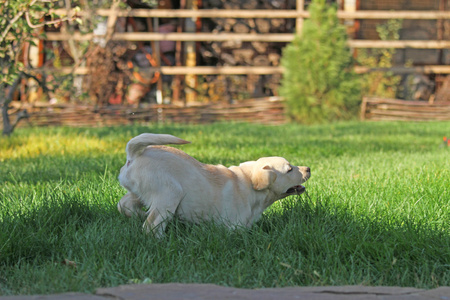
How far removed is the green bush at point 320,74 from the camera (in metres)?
11.5

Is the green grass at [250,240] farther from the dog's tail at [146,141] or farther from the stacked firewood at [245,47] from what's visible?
the stacked firewood at [245,47]

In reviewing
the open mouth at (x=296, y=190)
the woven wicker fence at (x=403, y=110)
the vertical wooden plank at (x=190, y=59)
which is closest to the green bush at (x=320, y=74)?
the woven wicker fence at (x=403, y=110)

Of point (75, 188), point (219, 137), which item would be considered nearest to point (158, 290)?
point (75, 188)

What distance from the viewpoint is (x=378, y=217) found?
3.42 meters

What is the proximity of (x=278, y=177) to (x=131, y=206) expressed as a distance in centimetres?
89

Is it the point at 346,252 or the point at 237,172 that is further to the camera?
the point at 237,172

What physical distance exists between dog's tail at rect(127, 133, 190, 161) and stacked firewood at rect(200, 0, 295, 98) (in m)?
10.5

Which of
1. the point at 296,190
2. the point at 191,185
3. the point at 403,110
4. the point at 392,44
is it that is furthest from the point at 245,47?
the point at 191,185

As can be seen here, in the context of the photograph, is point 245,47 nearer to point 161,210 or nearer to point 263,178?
point 263,178

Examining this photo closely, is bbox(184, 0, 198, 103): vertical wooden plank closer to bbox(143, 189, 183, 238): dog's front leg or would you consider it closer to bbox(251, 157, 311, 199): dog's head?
bbox(251, 157, 311, 199): dog's head

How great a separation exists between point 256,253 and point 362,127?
7.41 m

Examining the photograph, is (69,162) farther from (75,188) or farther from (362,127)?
(362,127)

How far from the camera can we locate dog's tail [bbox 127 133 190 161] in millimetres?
3020

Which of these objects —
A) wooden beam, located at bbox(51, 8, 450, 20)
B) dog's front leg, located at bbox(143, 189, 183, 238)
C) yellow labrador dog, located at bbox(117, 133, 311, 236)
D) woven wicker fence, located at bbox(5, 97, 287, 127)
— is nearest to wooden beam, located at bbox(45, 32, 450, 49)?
wooden beam, located at bbox(51, 8, 450, 20)
